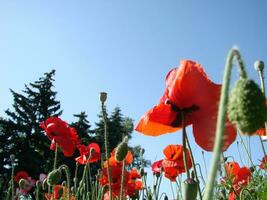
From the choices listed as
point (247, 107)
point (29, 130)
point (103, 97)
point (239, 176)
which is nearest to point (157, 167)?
→ point (239, 176)

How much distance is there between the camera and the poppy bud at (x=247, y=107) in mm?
785

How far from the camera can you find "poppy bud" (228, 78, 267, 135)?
785mm

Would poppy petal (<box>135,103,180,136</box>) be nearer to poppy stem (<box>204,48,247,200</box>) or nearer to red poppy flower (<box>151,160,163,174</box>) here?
poppy stem (<box>204,48,247,200</box>)

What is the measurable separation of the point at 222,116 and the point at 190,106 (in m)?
0.93

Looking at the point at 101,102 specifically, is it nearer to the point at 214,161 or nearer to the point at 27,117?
the point at 214,161

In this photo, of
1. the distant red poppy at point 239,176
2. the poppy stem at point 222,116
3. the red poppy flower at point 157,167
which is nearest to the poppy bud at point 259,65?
the distant red poppy at point 239,176

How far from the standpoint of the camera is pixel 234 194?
115 inches

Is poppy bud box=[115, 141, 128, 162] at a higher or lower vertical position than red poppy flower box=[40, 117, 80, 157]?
lower

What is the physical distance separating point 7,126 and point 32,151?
2892 mm

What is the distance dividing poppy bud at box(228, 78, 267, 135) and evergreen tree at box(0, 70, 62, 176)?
1122 inches

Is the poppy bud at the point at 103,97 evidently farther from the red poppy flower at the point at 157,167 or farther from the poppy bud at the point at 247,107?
the red poppy flower at the point at 157,167

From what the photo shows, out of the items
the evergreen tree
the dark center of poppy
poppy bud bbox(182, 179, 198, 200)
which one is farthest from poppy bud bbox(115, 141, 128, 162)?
the evergreen tree

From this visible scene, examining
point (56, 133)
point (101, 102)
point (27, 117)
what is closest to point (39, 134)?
point (27, 117)

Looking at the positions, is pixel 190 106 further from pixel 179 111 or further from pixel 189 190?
pixel 189 190
